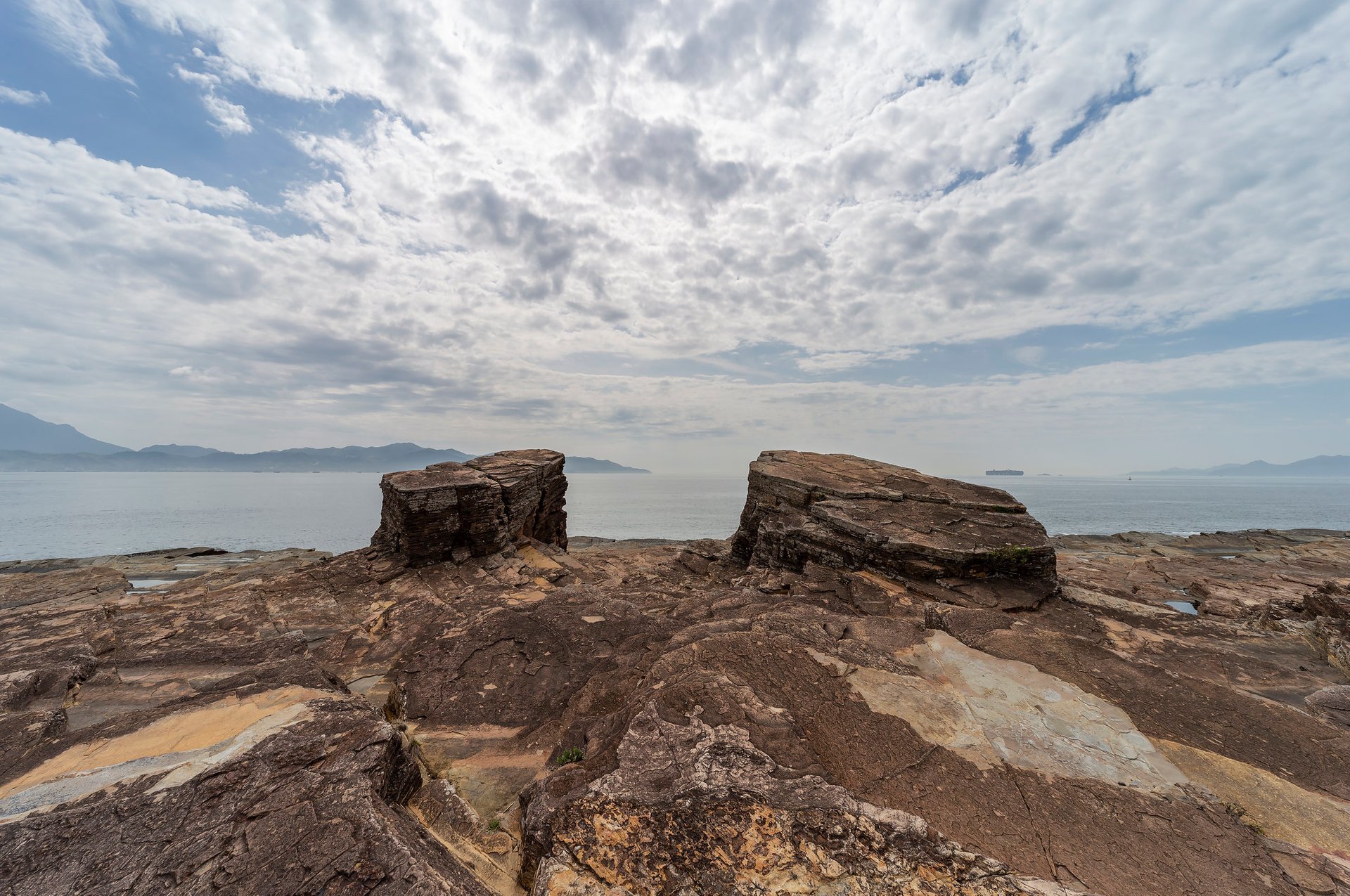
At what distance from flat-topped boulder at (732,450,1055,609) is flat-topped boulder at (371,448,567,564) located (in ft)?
29.1

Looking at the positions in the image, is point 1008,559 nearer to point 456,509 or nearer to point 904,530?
point 904,530

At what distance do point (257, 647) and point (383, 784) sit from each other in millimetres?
4492

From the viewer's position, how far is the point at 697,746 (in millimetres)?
4672

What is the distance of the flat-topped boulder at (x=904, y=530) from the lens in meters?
10.9

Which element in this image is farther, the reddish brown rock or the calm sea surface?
the calm sea surface

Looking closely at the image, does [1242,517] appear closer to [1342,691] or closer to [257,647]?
[1342,691]

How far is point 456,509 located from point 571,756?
38.5 ft

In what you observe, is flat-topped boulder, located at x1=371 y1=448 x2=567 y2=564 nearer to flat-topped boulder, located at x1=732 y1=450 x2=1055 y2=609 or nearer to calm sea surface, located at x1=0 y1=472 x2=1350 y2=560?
flat-topped boulder, located at x1=732 y1=450 x2=1055 y2=609

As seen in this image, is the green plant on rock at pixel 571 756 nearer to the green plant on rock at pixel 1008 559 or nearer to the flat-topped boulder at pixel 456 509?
the green plant on rock at pixel 1008 559

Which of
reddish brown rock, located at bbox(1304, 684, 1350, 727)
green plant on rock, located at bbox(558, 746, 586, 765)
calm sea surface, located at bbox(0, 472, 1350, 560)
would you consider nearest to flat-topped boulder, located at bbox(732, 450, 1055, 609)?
reddish brown rock, located at bbox(1304, 684, 1350, 727)

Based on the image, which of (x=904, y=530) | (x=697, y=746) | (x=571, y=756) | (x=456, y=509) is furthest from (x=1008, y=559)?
(x=456, y=509)

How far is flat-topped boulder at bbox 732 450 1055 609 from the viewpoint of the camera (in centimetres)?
1094

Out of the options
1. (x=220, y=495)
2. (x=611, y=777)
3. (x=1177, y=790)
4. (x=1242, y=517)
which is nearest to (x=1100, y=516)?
(x=1242, y=517)

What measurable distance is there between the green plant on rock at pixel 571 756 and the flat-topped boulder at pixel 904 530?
8713 millimetres
